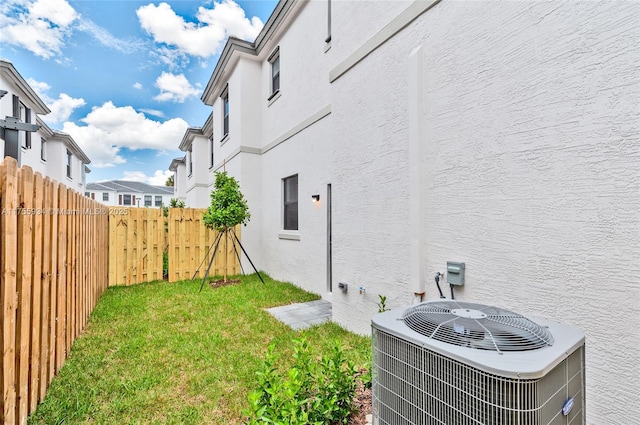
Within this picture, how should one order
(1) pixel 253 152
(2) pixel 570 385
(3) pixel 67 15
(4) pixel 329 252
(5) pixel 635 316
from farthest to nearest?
(1) pixel 253 152, (3) pixel 67 15, (4) pixel 329 252, (5) pixel 635 316, (2) pixel 570 385

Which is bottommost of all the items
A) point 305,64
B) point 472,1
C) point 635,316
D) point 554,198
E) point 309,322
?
point 309,322

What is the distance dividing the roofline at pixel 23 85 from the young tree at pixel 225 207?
10652 millimetres

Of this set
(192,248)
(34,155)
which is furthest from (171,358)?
(34,155)

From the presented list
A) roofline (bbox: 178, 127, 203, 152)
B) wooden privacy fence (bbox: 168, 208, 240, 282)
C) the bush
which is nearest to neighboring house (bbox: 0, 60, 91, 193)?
wooden privacy fence (bbox: 168, 208, 240, 282)

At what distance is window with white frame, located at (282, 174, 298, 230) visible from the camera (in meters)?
7.48

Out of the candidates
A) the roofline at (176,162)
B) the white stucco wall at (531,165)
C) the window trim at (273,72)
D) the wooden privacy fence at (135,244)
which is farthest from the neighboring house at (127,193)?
the white stucco wall at (531,165)

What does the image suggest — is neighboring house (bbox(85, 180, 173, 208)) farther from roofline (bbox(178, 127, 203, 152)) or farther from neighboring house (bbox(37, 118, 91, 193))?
roofline (bbox(178, 127, 203, 152))

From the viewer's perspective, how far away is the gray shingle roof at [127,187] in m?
36.5

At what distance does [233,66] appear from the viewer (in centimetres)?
937

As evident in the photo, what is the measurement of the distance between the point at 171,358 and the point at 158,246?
533 centimetres

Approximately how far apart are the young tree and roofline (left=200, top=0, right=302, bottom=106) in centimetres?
402

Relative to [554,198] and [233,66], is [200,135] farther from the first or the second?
[554,198]

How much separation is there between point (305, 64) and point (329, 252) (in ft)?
14.7

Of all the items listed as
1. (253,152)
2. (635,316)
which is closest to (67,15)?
(253,152)
